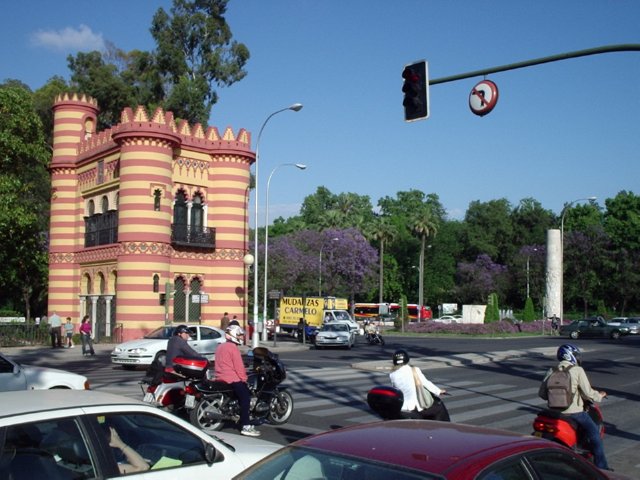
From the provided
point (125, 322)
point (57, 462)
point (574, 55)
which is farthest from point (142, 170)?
point (57, 462)

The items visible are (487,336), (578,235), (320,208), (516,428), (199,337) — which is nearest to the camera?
(516,428)

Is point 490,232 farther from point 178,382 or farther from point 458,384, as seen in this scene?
point 178,382

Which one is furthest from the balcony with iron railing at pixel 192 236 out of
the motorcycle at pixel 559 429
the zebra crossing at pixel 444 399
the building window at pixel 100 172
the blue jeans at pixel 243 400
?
the motorcycle at pixel 559 429

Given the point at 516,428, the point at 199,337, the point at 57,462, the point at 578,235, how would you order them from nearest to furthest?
the point at 57,462 < the point at 516,428 < the point at 199,337 < the point at 578,235

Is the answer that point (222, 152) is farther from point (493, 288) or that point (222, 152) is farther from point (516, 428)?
point (493, 288)

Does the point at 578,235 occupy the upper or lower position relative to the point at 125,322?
upper

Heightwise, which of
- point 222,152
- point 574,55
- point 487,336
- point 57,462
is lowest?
point 487,336

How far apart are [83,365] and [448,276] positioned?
2754 inches

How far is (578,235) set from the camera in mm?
77562

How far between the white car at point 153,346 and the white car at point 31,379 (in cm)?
899

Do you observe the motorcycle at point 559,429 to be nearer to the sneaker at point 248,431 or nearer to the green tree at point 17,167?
the sneaker at point 248,431

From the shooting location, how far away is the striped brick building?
34.6 metres

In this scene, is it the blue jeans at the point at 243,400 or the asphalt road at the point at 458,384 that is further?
the asphalt road at the point at 458,384

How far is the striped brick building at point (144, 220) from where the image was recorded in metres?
34.6
